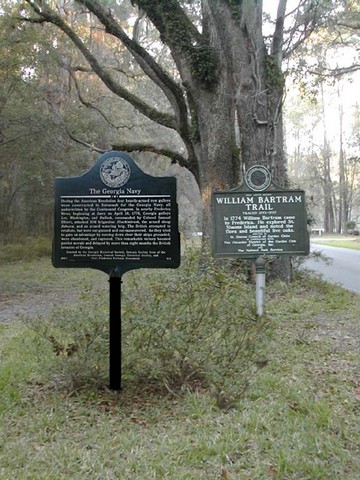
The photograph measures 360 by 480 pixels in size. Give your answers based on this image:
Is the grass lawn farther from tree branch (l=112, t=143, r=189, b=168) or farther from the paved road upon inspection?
the paved road

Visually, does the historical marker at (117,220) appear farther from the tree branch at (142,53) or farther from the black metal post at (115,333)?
the tree branch at (142,53)

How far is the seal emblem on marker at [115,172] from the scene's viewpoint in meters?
5.11

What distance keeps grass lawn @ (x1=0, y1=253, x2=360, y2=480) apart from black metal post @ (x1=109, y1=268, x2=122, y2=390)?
0.16m

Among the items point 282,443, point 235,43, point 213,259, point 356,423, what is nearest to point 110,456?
point 282,443

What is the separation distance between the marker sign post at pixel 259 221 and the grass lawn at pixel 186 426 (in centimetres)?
185

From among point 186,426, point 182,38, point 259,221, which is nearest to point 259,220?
point 259,221

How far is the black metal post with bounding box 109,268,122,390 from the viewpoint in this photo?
16.4ft

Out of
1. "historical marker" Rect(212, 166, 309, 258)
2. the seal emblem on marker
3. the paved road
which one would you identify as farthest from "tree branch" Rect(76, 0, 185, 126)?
the seal emblem on marker

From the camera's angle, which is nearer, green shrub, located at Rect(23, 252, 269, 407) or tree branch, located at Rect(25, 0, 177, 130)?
green shrub, located at Rect(23, 252, 269, 407)

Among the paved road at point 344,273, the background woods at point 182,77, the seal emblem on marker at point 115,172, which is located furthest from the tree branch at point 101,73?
the seal emblem on marker at point 115,172

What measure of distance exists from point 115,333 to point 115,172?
1.51m

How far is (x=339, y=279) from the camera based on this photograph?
1612cm

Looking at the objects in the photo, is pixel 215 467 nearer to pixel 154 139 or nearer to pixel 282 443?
pixel 282 443

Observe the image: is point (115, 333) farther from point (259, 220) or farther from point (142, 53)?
point (142, 53)
